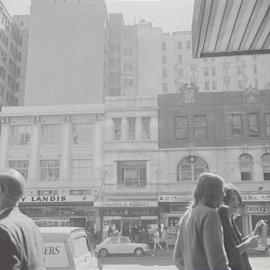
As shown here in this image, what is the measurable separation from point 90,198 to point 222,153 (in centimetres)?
1090

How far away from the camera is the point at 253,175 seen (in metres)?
32.5

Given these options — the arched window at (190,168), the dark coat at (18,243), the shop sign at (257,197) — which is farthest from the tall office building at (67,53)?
the dark coat at (18,243)

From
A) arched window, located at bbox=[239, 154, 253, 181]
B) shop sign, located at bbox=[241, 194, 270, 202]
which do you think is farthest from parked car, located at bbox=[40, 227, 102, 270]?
arched window, located at bbox=[239, 154, 253, 181]

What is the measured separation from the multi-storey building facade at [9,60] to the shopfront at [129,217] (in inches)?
1775

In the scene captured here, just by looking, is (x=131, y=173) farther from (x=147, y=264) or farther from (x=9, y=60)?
(x=9, y=60)

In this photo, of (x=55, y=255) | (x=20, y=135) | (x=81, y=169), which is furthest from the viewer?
(x=20, y=135)

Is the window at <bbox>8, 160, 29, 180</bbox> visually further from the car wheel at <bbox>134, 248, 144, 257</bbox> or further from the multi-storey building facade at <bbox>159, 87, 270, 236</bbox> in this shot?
the car wheel at <bbox>134, 248, 144, 257</bbox>

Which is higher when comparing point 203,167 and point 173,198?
point 203,167

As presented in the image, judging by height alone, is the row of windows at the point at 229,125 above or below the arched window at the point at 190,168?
above

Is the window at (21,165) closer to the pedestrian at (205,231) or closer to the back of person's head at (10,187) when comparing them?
the pedestrian at (205,231)

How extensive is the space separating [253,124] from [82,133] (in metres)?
14.0

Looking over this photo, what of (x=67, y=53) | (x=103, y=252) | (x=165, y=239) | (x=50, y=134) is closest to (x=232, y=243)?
(x=103, y=252)

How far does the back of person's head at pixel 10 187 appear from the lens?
3.20 metres

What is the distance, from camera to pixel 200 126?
34.1 meters
